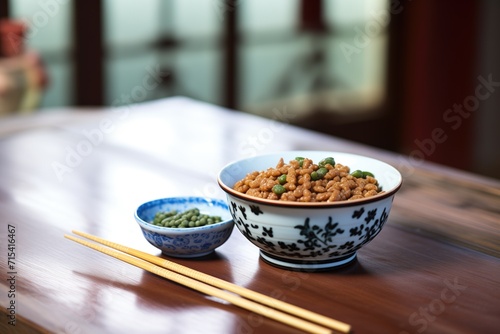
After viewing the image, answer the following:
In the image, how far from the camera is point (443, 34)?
4602 millimetres

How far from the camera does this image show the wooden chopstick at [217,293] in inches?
50.7

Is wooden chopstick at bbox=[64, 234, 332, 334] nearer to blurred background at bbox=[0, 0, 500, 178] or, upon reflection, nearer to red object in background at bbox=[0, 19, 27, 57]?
blurred background at bbox=[0, 0, 500, 178]

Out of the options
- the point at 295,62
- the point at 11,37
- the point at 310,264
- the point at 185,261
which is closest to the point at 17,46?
the point at 11,37

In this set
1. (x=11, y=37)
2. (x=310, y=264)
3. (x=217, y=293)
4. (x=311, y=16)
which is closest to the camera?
(x=217, y=293)

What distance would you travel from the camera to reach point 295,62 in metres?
4.96

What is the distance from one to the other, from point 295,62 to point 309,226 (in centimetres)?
359

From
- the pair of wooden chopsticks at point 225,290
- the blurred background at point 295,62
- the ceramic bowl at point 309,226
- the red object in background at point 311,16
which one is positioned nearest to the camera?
the pair of wooden chopsticks at point 225,290

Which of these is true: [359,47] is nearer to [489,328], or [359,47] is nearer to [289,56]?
[289,56]

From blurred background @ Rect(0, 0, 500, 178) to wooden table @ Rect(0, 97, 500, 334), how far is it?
53.5 inches

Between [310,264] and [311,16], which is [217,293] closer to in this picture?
[310,264]

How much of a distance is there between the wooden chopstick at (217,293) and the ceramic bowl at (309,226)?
5.4 inches

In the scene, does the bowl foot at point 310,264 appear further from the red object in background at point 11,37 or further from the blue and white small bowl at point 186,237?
the red object in background at point 11,37

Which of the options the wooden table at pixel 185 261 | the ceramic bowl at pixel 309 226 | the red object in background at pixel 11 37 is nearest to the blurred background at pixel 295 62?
the red object in background at pixel 11 37

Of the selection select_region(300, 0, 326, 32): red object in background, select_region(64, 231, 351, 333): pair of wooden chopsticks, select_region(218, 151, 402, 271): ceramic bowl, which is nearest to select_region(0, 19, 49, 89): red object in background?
select_region(300, 0, 326, 32): red object in background
